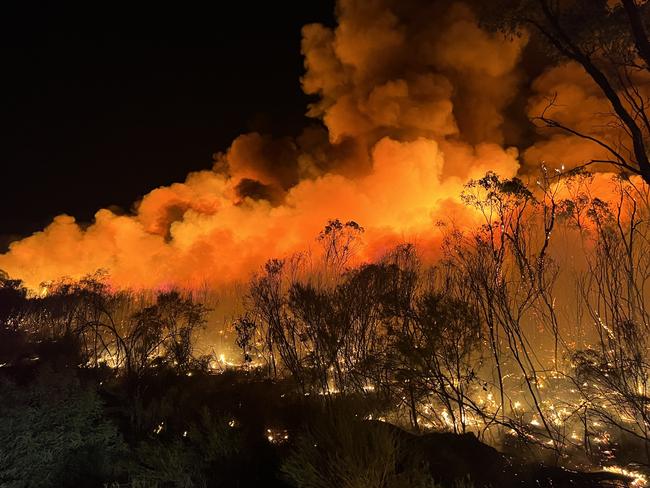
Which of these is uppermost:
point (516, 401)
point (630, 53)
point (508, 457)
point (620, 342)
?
point (630, 53)

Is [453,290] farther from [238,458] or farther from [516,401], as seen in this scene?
[238,458]

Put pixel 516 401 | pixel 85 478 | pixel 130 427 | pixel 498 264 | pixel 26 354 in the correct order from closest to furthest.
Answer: pixel 85 478, pixel 130 427, pixel 498 264, pixel 516 401, pixel 26 354

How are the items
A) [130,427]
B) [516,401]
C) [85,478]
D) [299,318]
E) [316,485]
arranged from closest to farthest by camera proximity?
[316,485] → [85,478] → [130,427] → [516,401] → [299,318]

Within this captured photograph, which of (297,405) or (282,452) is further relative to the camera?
(297,405)

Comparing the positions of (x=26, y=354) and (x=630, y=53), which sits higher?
(x=630, y=53)

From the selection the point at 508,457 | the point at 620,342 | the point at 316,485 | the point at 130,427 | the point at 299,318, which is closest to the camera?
the point at 316,485

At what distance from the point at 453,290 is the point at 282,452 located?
985 cm

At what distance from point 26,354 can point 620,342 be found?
3112 cm

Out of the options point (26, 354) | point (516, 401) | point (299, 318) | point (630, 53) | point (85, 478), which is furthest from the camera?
point (26, 354)

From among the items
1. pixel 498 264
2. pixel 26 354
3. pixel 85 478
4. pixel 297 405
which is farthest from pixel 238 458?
pixel 26 354

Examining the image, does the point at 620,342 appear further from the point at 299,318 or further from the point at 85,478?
the point at 85,478

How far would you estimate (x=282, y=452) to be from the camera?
11047 millimetres

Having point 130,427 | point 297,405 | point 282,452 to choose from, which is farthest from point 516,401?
point 130,427

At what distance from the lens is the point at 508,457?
12047 mm
